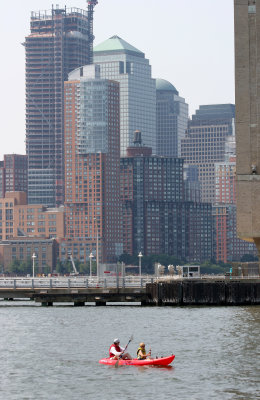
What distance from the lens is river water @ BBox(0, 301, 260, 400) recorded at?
191 feet

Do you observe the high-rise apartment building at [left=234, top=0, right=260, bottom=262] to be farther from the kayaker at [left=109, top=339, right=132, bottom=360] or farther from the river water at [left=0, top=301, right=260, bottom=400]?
the kayaker at [left=109, top=339, right=132, bottom=360]

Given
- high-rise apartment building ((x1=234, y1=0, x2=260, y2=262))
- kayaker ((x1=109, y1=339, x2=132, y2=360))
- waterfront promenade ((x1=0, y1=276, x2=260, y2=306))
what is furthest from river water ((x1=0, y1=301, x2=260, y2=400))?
high-rise apartment building ((x1=234, y1=0, x2=260, y2=262))

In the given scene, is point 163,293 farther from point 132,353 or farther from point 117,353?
point 117,353

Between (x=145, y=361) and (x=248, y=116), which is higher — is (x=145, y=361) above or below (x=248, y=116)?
below

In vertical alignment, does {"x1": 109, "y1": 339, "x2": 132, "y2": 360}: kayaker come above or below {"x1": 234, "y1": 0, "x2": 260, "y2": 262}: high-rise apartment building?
below

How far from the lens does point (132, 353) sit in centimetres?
7256

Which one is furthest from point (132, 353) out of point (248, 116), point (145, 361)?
point (248, 116)

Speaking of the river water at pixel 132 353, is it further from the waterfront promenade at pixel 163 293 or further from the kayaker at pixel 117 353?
the waterfront promenade at pixel 163 293

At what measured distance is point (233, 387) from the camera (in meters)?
58.4

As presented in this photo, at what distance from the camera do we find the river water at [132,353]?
58281 mm

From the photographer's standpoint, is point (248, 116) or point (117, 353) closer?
point (117, 353)

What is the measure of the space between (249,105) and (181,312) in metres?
21.0

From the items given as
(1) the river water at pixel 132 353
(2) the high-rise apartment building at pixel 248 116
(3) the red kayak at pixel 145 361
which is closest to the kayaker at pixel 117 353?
(3) the red kayak at pixel 145 361

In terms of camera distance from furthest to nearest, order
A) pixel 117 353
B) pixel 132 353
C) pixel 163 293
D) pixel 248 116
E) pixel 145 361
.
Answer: pixel 163 293 < pixel 248 116 < pixel 132 353 < pixel 117 353 < pixel 145 361
